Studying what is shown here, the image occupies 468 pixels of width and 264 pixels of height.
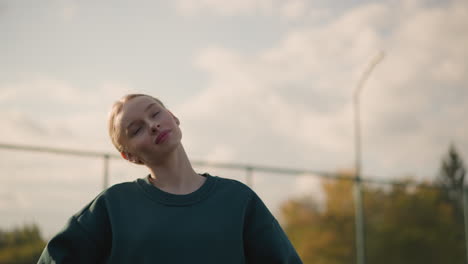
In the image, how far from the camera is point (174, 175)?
1.96m

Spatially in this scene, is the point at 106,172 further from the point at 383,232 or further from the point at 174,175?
the point at 383,232

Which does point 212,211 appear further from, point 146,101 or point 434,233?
point 434,233

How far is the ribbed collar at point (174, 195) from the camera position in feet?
6.08

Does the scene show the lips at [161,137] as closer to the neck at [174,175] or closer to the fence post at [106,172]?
the neck at [174,175]

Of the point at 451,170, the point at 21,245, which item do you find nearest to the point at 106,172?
the point at 21,245

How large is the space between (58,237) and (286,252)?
0.92 m

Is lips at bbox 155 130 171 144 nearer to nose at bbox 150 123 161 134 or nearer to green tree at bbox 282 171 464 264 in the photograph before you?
nose at bbox 150 123 161 134

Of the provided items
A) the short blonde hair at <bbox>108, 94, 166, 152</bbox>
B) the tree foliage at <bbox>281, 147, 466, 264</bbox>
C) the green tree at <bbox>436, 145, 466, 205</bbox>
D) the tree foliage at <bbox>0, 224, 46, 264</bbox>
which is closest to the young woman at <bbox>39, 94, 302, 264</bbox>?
the short blonde hair at <bbox>108, 94, 166, 152</bbox>

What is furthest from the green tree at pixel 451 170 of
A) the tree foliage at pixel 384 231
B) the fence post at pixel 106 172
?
the fence post at pixel 106 172

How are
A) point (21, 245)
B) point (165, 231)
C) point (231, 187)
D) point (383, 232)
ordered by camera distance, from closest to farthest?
point (165, 231) < point (231, 187) < point (21, 245) < point (383, 232)

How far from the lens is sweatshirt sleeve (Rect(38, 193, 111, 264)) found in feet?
6.00

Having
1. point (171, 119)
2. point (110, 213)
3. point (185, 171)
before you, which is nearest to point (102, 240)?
point (110, 213)

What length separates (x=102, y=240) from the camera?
6.09ft

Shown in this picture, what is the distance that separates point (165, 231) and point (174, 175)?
26 cm
